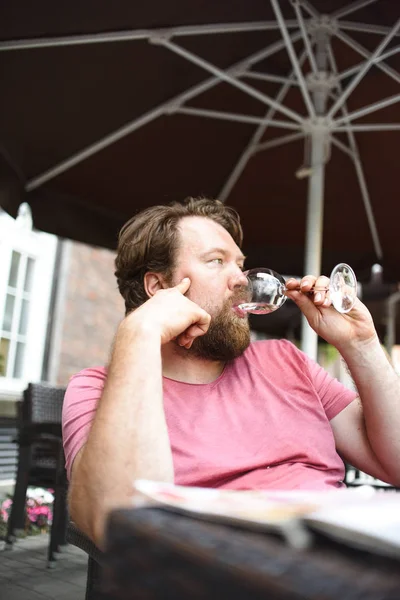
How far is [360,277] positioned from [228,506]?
157 inches

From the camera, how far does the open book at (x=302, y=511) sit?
0.56 meters

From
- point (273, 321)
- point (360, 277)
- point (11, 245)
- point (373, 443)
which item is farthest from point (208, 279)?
point (273, 321)

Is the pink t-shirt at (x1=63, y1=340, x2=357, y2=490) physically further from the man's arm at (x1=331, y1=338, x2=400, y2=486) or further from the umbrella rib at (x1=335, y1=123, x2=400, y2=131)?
the umbrella rib at (x1=335, y1=123, x2=400, y2=131)

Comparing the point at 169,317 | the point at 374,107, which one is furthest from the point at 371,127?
the point at 169,317

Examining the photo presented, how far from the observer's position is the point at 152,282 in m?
2.00

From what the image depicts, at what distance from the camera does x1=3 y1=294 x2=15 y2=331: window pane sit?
266 inches

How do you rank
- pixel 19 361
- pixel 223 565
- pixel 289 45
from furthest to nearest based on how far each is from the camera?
pixel 19 361, pixel 289 45, pixel 223 565

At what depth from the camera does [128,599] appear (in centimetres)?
62

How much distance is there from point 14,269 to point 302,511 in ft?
21.6

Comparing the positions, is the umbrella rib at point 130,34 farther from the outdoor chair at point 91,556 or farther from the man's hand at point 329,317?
the outdoor chair at point 91,556

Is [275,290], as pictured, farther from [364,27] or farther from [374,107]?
[364,27]

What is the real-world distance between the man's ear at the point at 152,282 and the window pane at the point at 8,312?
5081 mm

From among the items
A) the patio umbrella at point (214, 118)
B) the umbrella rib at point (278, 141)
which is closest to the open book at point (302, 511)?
the patio umbrella at point (214, 118)

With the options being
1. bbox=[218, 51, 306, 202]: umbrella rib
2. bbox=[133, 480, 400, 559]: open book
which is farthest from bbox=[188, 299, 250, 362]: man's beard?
bbox=[218, 51, 306, 202]: umbrella rib
